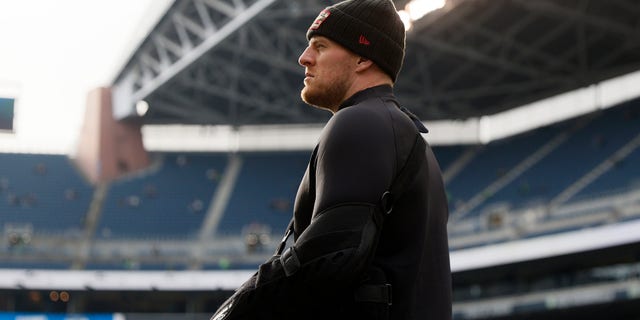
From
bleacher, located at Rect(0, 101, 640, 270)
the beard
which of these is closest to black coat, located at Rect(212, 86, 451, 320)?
the beard

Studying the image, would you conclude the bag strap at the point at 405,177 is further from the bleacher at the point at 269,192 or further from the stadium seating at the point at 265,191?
the stadium seating at the point at 265,191

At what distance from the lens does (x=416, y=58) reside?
32.1 metres

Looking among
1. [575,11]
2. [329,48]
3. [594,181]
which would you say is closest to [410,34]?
[575,11]

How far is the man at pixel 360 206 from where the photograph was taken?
185cm

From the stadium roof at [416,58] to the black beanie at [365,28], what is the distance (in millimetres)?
24076

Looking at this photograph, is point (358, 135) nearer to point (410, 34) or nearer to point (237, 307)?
point (237, 307)

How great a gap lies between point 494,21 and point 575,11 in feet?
8.63

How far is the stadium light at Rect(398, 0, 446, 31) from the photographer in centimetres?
2528

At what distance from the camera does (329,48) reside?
2176mm

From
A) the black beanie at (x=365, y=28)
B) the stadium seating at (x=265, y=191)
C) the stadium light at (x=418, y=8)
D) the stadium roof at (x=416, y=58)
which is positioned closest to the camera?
the black beanie at (x=365, y=28)

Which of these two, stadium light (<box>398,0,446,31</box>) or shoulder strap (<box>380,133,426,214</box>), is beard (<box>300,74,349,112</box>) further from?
stadium light (<box>398,0,446,31</box>)

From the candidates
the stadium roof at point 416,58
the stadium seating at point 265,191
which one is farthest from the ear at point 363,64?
the stadium seating at point 265,191

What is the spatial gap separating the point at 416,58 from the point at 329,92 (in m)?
30.3

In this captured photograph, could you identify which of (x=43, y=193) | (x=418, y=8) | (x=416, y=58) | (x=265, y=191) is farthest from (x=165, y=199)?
(x=418, y=8)
